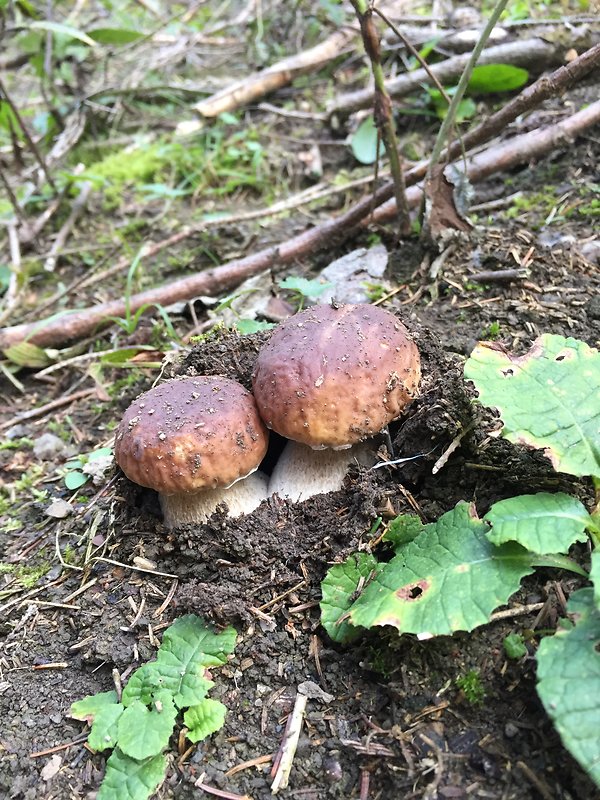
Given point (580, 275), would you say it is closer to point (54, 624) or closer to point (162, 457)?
point (162, 457)

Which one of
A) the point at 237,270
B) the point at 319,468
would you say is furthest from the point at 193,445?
the point at 237,270

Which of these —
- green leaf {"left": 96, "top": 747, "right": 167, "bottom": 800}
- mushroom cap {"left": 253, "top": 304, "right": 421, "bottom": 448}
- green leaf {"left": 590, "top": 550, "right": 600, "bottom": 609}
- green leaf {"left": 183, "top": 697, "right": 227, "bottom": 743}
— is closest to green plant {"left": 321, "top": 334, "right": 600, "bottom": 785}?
green leaf {"left": 590, "top": 550, "right": 600, "bottom": 609}

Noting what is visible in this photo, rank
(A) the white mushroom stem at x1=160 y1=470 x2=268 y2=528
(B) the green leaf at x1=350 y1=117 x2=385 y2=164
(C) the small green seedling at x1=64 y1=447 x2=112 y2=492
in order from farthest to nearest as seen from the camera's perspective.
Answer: (B) the green leaf at x1=350 y1=117 x2=385 y2=164 < (C) the small green seedling at x1=64 y1=447 x2=112 y2=492 < (A) the white mushroom stem at x1=160 y1=470 x2=268 y2=528

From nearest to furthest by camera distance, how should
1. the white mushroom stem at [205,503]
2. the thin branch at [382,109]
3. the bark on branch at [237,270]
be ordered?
the white mushroom stem at [205,503] → the thin branch at [382,109] → the bark on branch at [237,270]

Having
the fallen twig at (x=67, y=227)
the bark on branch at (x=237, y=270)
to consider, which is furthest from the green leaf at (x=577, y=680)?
the fallen twig at (x=67, y=227)

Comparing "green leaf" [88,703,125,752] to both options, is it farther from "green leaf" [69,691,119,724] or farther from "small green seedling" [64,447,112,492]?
"small green seedling" [64,447,112,492]

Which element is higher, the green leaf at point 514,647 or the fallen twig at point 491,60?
the fallen twig at point 491,60

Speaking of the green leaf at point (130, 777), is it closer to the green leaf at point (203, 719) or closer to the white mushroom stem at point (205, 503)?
the green leaf at point (203, 719)
